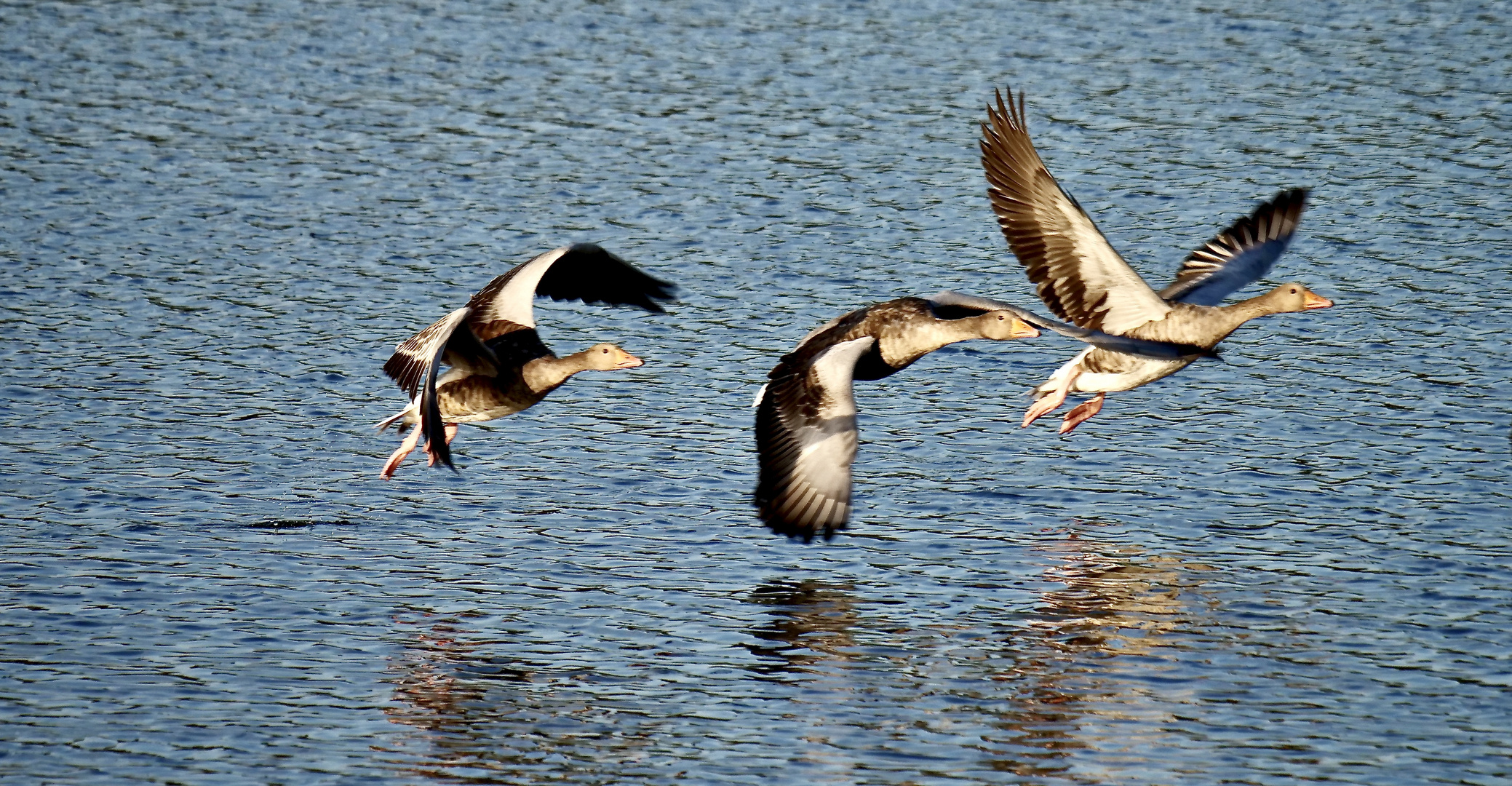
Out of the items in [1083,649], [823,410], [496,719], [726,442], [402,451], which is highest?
[823,410]

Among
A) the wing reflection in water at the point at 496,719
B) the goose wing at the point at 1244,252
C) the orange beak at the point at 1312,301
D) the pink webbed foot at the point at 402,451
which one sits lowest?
the wing reflection in water at the point at 496,719

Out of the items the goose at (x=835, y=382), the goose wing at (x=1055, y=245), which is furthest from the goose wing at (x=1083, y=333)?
the goose wing at (x=1055, y=245)

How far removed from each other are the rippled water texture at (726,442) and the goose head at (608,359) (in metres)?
0.93

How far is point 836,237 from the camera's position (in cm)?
2056

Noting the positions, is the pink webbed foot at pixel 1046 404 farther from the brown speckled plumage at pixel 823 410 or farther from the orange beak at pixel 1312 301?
the orange beak at pixel 1312 301

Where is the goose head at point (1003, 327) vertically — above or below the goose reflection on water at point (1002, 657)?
above

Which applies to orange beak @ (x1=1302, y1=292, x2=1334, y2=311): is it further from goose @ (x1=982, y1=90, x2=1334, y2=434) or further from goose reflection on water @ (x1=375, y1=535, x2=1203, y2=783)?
goose reflection on water @ (x1=375, y1=535, x2=1203, y2=783)

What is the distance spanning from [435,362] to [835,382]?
238 cm

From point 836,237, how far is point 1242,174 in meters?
5.15

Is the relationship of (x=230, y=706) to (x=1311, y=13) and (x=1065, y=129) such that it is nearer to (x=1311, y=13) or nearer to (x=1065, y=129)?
(x=1065, y=129)

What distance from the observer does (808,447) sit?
1161 centimetres

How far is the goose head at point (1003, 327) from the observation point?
1349cm

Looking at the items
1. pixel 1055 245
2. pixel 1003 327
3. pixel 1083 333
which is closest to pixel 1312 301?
pixel 1055 245

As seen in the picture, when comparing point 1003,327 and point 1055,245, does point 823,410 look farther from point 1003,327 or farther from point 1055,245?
point 1055,245
